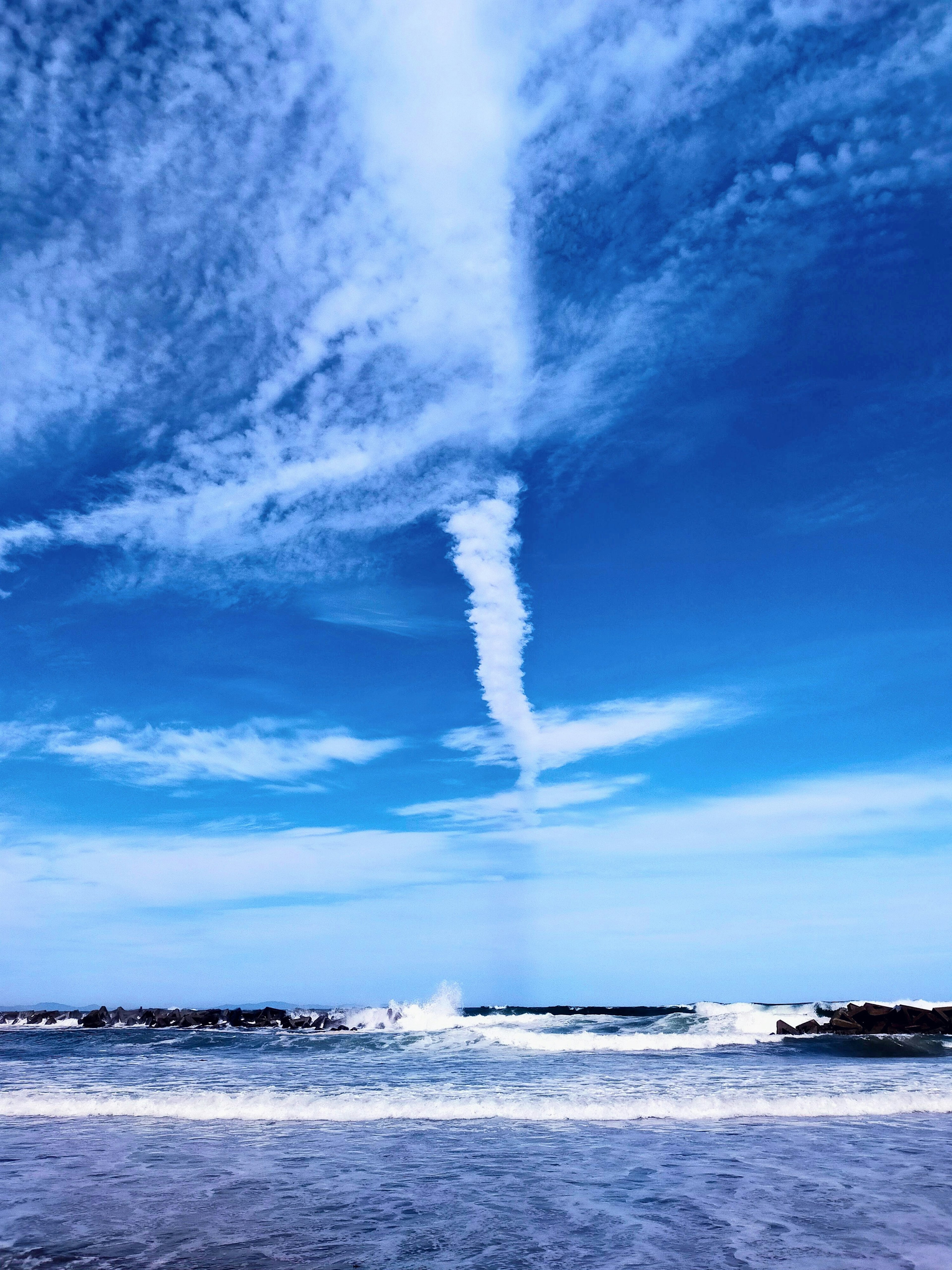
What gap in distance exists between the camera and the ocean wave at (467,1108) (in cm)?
1580

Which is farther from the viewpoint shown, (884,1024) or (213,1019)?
(213,1019)

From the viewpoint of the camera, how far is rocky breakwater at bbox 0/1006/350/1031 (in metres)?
48.4

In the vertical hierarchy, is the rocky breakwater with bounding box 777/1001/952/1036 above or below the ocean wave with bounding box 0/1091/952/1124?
above

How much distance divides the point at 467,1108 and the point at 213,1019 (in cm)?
4053

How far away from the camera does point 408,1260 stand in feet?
23.8

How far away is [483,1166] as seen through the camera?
11.3 meters

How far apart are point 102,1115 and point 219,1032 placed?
99.4 ft

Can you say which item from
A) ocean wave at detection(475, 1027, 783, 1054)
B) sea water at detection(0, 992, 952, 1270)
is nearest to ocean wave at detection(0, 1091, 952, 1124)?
sea water at detection(0, 992, 952, 1270)

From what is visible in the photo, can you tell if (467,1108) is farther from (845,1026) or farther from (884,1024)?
(884,1024)

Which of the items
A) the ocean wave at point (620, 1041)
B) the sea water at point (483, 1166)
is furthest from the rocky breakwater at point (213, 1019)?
the sea water at point (483, 1166)

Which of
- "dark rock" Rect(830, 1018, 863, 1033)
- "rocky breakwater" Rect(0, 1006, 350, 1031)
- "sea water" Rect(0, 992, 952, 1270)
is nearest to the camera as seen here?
"sea water" Rect(0, 992, 952, 1270)

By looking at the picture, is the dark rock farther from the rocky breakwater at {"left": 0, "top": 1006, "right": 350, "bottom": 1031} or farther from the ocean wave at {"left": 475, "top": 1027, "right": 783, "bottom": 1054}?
the rocky breakwater at {"left": 0, "top": 1006, "right": 350, "bottom": 1031}

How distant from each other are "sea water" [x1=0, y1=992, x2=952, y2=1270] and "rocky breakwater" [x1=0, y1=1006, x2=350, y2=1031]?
24124 millimetres

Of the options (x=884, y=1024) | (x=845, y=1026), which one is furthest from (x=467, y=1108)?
(x=884, y=1024)
